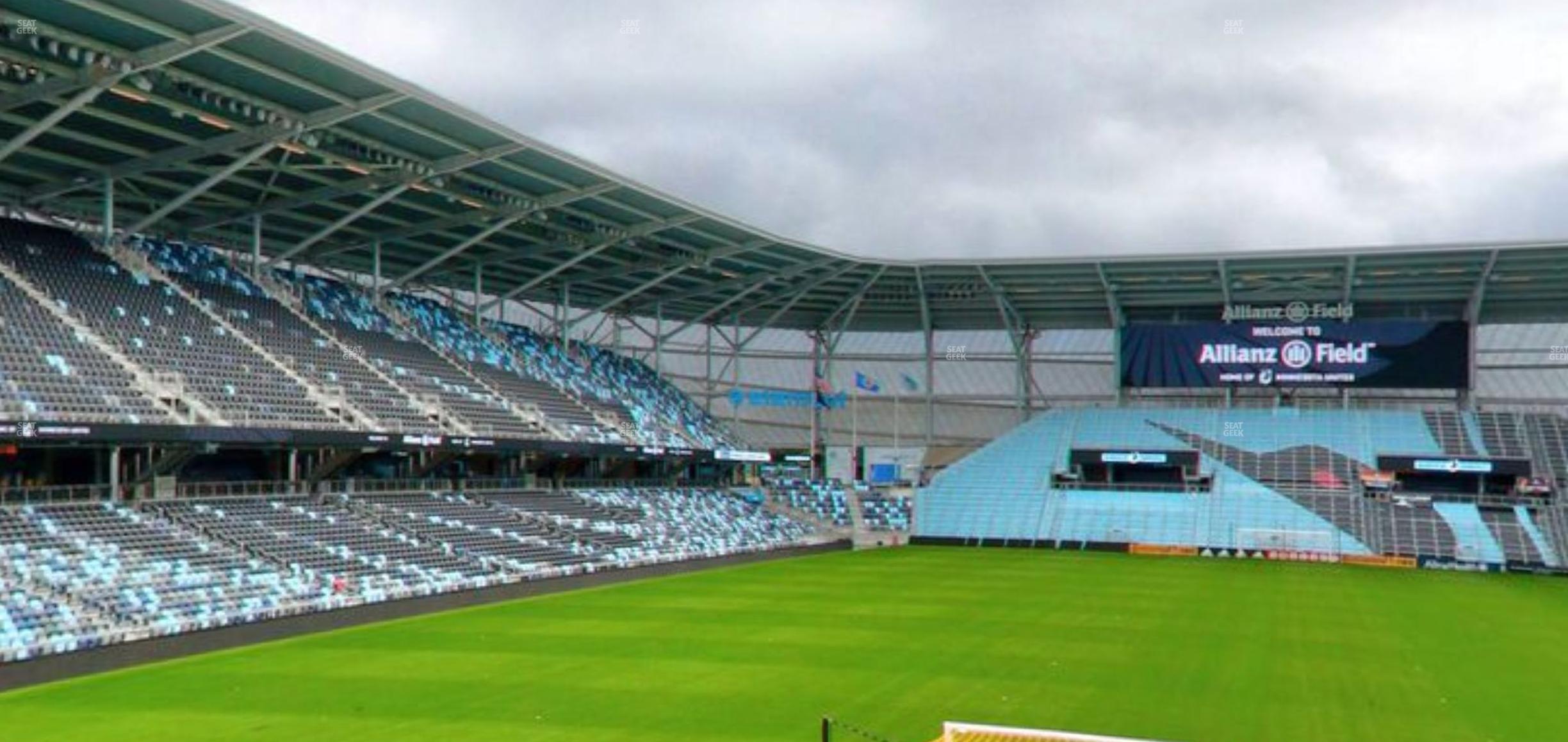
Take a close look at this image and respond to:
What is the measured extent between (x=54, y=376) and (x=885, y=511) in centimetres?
3883

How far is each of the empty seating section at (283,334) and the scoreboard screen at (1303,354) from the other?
1394 inches

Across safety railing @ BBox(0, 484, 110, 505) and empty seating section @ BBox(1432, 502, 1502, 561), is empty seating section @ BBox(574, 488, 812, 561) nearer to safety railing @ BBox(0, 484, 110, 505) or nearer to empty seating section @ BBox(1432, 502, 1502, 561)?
safety railing @ BBox(0, 484, 110, 505)

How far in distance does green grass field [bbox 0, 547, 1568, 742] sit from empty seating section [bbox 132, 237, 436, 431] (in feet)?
30.7

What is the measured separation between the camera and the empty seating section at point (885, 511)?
5959 centimetres

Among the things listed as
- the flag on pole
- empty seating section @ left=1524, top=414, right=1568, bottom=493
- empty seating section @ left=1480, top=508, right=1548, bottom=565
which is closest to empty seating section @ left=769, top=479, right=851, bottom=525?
the flag on pole

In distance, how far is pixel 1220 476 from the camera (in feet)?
188

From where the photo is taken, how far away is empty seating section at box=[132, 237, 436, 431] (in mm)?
38656

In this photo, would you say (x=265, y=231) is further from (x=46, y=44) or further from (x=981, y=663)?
(x=981, y=663)

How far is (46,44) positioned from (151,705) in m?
15.2

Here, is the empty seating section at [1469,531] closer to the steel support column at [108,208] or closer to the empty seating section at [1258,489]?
the empty seating section at [1258,489]

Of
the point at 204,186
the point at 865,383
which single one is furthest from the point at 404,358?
the point at 865,383

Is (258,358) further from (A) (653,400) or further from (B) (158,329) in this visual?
(A) (653,400)

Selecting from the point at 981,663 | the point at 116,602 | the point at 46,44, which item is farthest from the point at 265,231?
the point at 981,663

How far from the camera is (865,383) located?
62594mm
